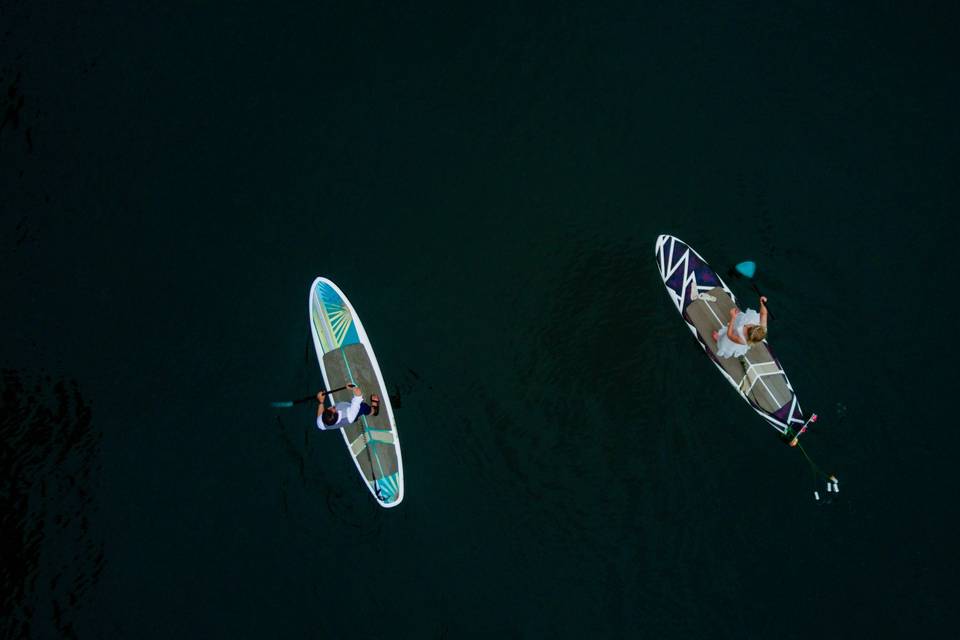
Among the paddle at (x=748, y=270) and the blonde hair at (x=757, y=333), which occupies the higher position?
the paddle at (x=748, y=270)

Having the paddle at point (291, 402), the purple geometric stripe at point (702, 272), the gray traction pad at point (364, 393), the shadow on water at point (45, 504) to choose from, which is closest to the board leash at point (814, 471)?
the purple geometric stripe at point (702, 272)

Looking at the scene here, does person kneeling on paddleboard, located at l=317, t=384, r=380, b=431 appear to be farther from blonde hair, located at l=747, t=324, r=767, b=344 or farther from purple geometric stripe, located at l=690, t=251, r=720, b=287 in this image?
blonde hair, located at l=747, t=324, r=767, b=344

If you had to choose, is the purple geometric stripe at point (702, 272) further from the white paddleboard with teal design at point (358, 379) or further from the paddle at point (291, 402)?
the paddle at point (291, 402)

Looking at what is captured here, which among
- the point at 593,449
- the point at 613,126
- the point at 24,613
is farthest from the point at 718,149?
the point at 24,613

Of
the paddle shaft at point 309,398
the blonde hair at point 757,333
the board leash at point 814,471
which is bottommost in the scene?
the board leash at point 814,471

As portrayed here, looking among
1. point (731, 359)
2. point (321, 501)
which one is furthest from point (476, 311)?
point (731, 359)

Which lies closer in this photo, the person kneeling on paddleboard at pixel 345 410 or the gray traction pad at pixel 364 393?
the person kneeling on paddleboard at pixel 345 410

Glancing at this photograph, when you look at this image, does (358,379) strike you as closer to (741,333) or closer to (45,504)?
(45,504)
